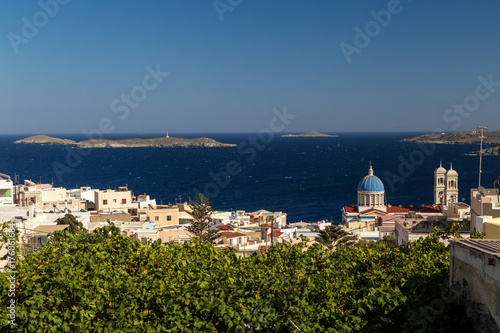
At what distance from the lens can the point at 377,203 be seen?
48281 mm

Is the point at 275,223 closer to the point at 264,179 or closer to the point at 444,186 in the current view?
the point at 444,186

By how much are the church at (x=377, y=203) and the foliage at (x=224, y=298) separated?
1296 inches

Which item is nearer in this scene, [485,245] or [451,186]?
[485,245]

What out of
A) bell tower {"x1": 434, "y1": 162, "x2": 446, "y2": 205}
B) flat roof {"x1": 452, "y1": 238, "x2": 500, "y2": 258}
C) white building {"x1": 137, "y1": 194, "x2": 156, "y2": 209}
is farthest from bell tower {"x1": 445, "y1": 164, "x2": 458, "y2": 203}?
flat roof {"x1": 452, "y1": 238, "x2": 500, "y2": 258}

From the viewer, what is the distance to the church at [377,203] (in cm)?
4456

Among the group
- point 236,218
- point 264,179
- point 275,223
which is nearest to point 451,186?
point 275,223

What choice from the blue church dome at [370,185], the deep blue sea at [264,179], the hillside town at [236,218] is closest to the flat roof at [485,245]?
the hillside town at [236,218]

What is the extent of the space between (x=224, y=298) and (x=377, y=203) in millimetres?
41931

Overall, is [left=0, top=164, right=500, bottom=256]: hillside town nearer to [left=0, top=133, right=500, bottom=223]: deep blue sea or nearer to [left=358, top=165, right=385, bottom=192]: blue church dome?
[left=358, top=165, right=385, bottom=192]: blue church dome

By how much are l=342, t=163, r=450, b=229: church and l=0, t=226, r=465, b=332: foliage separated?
32.9m

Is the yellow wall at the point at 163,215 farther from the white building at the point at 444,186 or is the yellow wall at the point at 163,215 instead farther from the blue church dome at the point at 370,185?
the white building at the point at 444,186

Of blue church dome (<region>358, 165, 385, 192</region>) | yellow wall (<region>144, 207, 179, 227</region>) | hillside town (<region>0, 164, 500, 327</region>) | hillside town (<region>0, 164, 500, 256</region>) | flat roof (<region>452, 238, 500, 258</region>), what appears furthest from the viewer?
blue church dome (<region>358, 165, 385, 192</region>)

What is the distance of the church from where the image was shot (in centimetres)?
4456

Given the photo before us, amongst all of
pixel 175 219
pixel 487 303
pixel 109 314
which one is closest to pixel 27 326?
pixel 109 314
